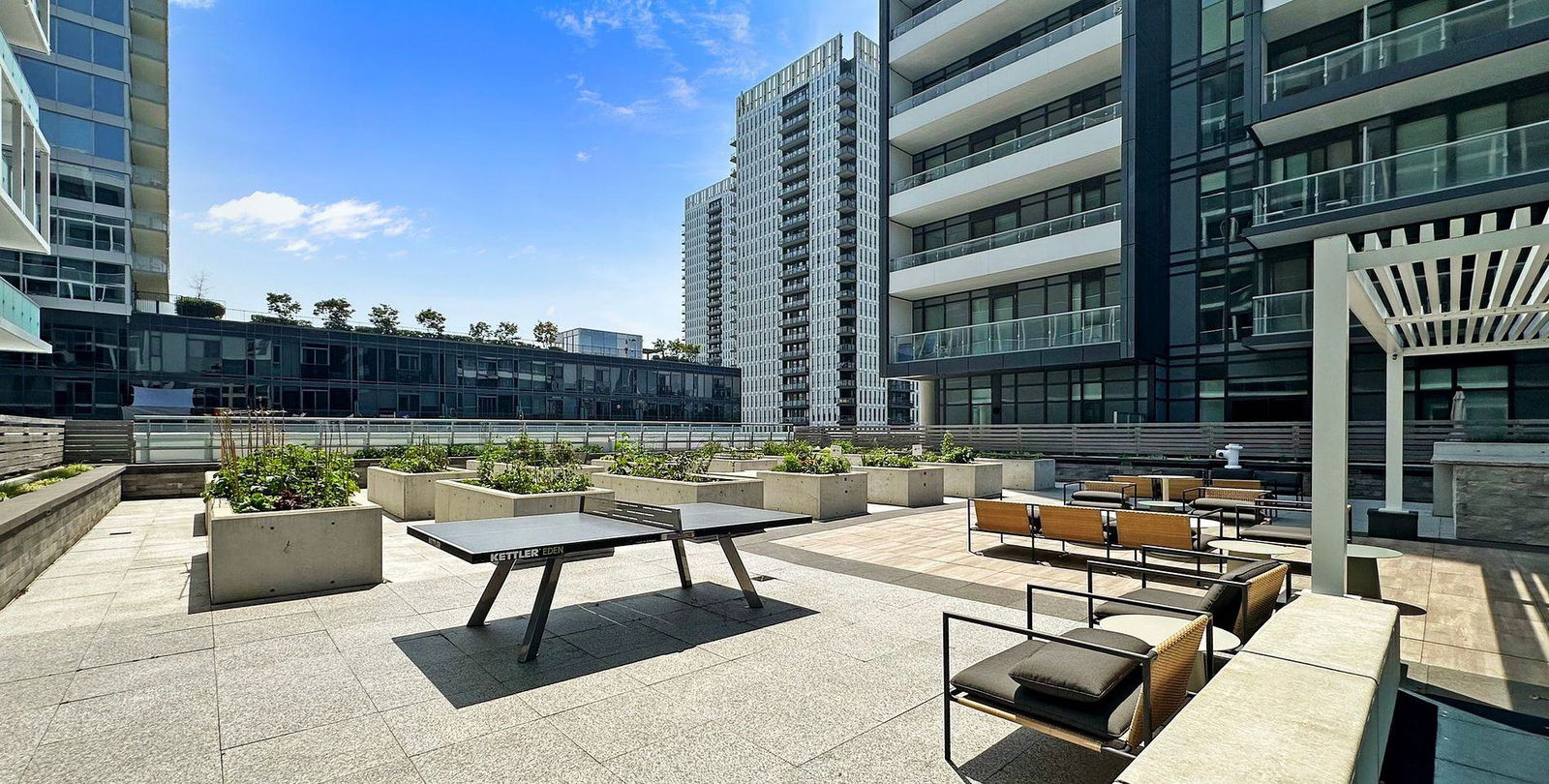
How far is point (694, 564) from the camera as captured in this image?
8609mm

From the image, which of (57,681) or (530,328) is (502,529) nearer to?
(57,681)

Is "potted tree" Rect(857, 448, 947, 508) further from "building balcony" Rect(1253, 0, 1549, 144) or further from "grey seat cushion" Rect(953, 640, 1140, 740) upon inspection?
"building balcony" Rect(1253, 0, 1549, 144)

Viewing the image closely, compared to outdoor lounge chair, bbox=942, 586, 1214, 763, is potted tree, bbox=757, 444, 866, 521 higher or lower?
lower

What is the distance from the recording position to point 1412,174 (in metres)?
18.0

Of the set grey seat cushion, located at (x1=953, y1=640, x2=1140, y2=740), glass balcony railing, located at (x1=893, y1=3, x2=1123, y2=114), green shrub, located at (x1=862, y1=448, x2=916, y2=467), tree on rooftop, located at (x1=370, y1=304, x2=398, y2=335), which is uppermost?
glass balcony railing, located at (x1=893, y1=3, x2=1123, y2=114)

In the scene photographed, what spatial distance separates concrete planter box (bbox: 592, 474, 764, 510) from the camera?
38.0ft

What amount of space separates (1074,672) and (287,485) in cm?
816

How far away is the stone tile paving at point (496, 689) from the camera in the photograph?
3529 millimetres

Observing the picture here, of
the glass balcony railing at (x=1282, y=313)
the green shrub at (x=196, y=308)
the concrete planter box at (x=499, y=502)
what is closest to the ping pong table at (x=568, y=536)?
the concrete planter box at (x=499, y=502)

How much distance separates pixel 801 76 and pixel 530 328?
6361 cm

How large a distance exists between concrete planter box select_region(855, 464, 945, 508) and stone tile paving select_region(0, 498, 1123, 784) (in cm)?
796

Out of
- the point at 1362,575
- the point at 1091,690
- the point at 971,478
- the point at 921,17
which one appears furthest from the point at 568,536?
the point at 921,17

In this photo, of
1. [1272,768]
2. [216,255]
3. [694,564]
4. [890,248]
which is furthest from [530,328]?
[1272,768]

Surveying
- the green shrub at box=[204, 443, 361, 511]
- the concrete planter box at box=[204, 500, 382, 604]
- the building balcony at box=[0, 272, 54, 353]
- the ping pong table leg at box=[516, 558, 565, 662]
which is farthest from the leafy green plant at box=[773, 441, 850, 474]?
the building balcony at box=[0, 272, 54, 353]
